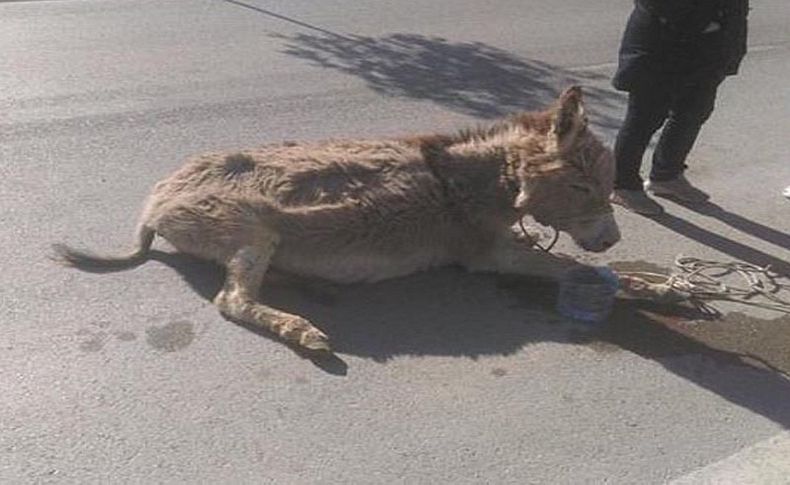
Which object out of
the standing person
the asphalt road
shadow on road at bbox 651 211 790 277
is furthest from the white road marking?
the standing person

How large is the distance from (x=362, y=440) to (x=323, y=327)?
885 millimetres

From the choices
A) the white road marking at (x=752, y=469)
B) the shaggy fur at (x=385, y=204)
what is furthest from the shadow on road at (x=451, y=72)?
the white road marking at (x=752, y=469)

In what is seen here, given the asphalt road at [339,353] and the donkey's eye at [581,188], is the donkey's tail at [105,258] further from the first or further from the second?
the donkey's eye at [581,188]

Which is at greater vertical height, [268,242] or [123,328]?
[268,242]

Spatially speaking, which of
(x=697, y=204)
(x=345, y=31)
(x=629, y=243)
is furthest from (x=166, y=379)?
(x=345, y=31)

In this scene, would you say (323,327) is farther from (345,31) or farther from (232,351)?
(345,31)

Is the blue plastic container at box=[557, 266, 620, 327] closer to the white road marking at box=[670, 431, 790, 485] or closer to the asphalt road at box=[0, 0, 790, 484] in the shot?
the asphalt road at box=[0, 0, 790, 484]

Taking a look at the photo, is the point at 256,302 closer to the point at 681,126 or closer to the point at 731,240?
the point at 731,240

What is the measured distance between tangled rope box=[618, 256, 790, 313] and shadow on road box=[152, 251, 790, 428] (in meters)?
0.16

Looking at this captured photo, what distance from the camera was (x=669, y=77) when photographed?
20.8 ft

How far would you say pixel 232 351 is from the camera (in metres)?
4.56

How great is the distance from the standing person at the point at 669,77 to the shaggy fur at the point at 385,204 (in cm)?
131

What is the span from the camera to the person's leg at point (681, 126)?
21.2 ft

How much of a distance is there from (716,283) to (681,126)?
142 cm
